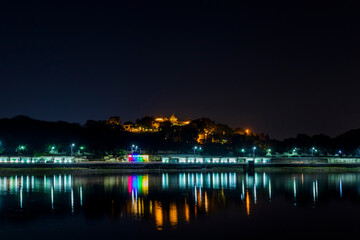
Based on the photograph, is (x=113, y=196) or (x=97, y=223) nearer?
(x=97, y=223)

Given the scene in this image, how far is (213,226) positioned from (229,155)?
107221mm

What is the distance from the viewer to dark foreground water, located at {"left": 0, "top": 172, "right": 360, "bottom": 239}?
2926 cm

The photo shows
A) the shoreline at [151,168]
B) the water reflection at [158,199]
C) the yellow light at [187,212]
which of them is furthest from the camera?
the shoreline at [151,168]

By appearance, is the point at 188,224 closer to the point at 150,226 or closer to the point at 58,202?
the point at 150,226

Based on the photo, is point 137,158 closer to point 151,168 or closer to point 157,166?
point 151,168

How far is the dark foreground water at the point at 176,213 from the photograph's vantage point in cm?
2926

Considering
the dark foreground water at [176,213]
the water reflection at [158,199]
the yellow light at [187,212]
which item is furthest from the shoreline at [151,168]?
the yellow light at [187,212]

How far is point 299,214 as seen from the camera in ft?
121

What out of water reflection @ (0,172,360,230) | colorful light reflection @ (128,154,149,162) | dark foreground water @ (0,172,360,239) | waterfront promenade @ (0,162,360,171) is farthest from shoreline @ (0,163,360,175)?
dark foreground water @ (0,172,360,239)

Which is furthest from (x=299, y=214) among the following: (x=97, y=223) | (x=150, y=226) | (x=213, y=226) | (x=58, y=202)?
(x=58, y=202)

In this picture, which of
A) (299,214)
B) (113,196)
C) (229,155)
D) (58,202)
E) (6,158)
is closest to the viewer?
(299,214)

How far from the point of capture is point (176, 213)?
3612 centimetres

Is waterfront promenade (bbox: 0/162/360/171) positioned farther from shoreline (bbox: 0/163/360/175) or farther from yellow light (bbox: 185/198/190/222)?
yellow light (bbox: 185/198/190/222)

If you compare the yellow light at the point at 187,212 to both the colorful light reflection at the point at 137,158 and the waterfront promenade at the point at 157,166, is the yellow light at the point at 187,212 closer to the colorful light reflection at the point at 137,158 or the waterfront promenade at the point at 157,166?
the waterfront promenade at the point at 157,166
